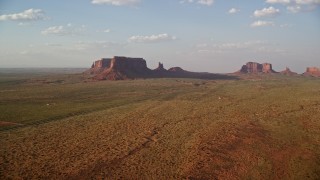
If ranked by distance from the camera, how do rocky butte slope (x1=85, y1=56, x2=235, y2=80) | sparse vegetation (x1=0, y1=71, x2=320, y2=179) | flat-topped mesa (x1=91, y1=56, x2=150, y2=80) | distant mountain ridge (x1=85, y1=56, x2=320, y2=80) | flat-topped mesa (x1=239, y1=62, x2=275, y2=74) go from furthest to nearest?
flat-topped mesa (x1=239, y1=62, x2=275, y2=74)
distant mountain ridge (x1=85, y1=56, x2=320, y2=80)
rocky butte slope (x1=85, y1=56, x2=235, y2=80)
flat-topped mesa (x1=91, y1=56, x2=150, y2=80)
sparse vegetation (x1=0, y1=71, x2=320, y2=179)

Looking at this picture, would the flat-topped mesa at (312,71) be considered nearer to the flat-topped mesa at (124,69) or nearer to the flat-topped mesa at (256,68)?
the flat-topped mesa at (256,68)

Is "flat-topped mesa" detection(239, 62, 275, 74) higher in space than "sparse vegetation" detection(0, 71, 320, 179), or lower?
higher

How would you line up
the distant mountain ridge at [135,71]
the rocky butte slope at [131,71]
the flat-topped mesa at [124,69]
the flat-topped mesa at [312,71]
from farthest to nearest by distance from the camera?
the flat-topped mesa at [312,71] → the distant mountain ridge at [135,71] → the rocky butte slope at [131,71] → the flat-topped mesa at [124,69]

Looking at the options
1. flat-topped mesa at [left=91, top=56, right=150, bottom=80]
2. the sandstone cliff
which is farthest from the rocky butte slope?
the sandstone cliff

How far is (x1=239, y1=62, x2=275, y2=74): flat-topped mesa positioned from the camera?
16750 cm

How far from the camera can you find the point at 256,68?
16975 cm

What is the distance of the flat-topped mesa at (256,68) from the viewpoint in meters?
168

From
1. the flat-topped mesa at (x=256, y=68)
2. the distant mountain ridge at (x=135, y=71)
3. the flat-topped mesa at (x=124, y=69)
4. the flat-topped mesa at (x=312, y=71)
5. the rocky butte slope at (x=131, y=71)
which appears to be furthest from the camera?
the flat-topped mesa at (x=256, y=68)

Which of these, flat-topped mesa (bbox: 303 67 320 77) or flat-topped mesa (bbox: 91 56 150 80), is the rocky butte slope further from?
flat-topped mesa (bbox: 303 67 320 77)

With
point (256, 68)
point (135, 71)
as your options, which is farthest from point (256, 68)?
point (135, 71)

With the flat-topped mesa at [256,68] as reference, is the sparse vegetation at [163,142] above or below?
below

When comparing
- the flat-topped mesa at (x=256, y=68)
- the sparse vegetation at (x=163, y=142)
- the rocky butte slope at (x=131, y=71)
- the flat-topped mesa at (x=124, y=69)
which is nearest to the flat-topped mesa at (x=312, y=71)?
the flat-topped mesa at (x=256, y=68)

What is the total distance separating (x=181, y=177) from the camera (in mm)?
19766

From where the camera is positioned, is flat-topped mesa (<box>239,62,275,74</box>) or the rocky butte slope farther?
flat-topped mesa (<box>239,62,275,74</box>)
